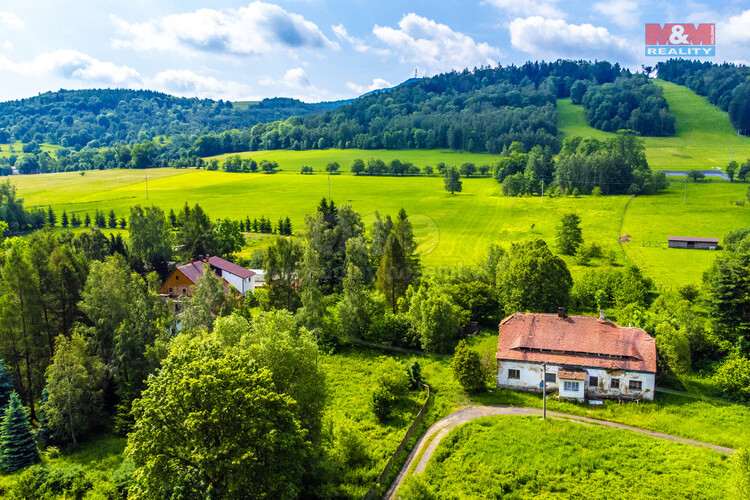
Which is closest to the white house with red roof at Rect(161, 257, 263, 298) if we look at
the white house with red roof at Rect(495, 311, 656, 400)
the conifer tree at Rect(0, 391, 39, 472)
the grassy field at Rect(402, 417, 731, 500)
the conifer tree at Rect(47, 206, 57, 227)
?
the conifer tree at Rect(0, 391, 39, 472)

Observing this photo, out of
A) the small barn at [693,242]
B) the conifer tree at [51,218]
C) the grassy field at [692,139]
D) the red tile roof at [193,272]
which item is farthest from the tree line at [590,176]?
the conifer tree at [51,218]

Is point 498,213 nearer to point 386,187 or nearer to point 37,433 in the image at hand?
point 386,187

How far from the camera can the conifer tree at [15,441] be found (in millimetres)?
29609

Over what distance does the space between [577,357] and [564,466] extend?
36.8 feet

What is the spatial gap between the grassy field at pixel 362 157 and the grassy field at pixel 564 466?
12800 centimetres

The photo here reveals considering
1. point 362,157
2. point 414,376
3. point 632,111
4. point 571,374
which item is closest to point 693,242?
point 571,374

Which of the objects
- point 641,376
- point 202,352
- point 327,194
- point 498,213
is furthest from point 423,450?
point 327,194

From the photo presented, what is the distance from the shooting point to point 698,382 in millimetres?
37156

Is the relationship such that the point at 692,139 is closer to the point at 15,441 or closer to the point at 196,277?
the point at 196,277

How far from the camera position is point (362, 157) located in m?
173

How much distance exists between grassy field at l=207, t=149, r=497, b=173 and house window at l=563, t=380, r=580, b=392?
122 metres

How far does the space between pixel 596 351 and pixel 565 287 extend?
487 inches

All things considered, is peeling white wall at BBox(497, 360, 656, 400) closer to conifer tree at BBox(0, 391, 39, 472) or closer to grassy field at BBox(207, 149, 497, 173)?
conifer tree at BBox(0, 391, 39, 472)

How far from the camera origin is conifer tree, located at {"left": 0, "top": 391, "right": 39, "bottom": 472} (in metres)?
29.6
